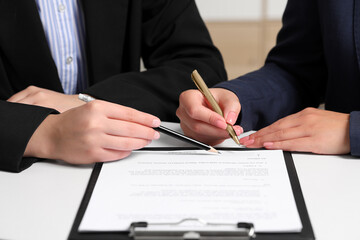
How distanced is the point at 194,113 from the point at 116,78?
29 centimetres

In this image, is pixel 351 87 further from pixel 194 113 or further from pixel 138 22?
pixel 138 22

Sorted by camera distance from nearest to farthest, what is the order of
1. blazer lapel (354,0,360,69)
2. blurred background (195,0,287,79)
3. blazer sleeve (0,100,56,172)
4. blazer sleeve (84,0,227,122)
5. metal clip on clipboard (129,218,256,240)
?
metal clip on clipboard (129,218,256,240) → blazer sleeve (0,100,56,172) → blazer lapel (354,0,360,69) → blazer sleeve (84,0,227,122) → blurred background (195,0,287,79)

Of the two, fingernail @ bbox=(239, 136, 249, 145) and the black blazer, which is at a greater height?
the black blazer

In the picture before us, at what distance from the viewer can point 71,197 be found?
652 mm

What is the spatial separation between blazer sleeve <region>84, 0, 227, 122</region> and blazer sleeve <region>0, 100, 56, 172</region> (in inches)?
12.7

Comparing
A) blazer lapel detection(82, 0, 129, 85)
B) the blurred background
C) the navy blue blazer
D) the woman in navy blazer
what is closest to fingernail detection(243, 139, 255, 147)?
the woman in navy blazer

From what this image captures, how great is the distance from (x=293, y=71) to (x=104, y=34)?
493 mm

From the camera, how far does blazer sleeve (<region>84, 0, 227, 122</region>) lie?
1098 mm

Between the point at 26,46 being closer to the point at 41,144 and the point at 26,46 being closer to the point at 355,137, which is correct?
the point at 41,144

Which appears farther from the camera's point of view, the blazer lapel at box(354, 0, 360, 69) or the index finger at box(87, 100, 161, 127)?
the blazer lapel at box(354, 0, 360, 69)

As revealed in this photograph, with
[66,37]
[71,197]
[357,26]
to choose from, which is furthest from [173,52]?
[71,197]

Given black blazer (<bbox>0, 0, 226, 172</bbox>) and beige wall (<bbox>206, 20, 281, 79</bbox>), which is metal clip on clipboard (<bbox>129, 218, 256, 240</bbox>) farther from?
beige wall (<bbox>206, 20, 281, 79</bbox>)

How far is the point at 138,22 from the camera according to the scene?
1251mm

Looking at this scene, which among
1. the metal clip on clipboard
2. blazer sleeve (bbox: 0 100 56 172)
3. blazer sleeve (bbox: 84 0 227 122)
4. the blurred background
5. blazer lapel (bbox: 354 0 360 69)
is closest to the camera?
the metal clip on clipboard
